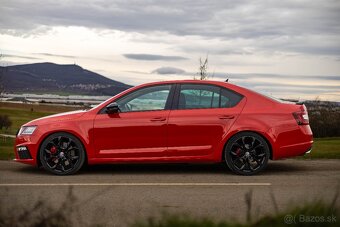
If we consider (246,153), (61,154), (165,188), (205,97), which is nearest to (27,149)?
(61,154)

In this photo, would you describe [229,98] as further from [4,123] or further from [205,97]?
[4,123]

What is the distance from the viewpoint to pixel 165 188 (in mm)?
7766

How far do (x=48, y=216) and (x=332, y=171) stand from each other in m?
6.77

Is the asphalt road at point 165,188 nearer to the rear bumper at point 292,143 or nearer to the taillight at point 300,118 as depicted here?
the rear bumper at point 292,143

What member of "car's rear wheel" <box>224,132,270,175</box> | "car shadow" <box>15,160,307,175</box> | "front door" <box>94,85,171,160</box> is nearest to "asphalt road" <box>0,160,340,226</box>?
"car shadow" <box>15,160,307,175</box>

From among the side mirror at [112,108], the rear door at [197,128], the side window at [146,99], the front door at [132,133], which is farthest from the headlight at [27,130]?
the rear door at [197,128]

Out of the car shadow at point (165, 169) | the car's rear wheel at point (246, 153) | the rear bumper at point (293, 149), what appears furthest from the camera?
→ the car shadow at point (165, 169)

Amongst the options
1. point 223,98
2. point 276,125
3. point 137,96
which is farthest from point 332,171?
point 137,96

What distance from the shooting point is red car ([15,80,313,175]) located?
8.96 meters

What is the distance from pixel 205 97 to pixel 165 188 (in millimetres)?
2053

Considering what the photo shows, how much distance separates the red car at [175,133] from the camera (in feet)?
29.4

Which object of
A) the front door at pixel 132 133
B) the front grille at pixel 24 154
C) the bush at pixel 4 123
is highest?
the front door at pixel 132 133

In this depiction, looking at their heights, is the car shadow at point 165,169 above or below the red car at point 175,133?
below

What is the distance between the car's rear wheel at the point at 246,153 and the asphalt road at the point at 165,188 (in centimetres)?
17
